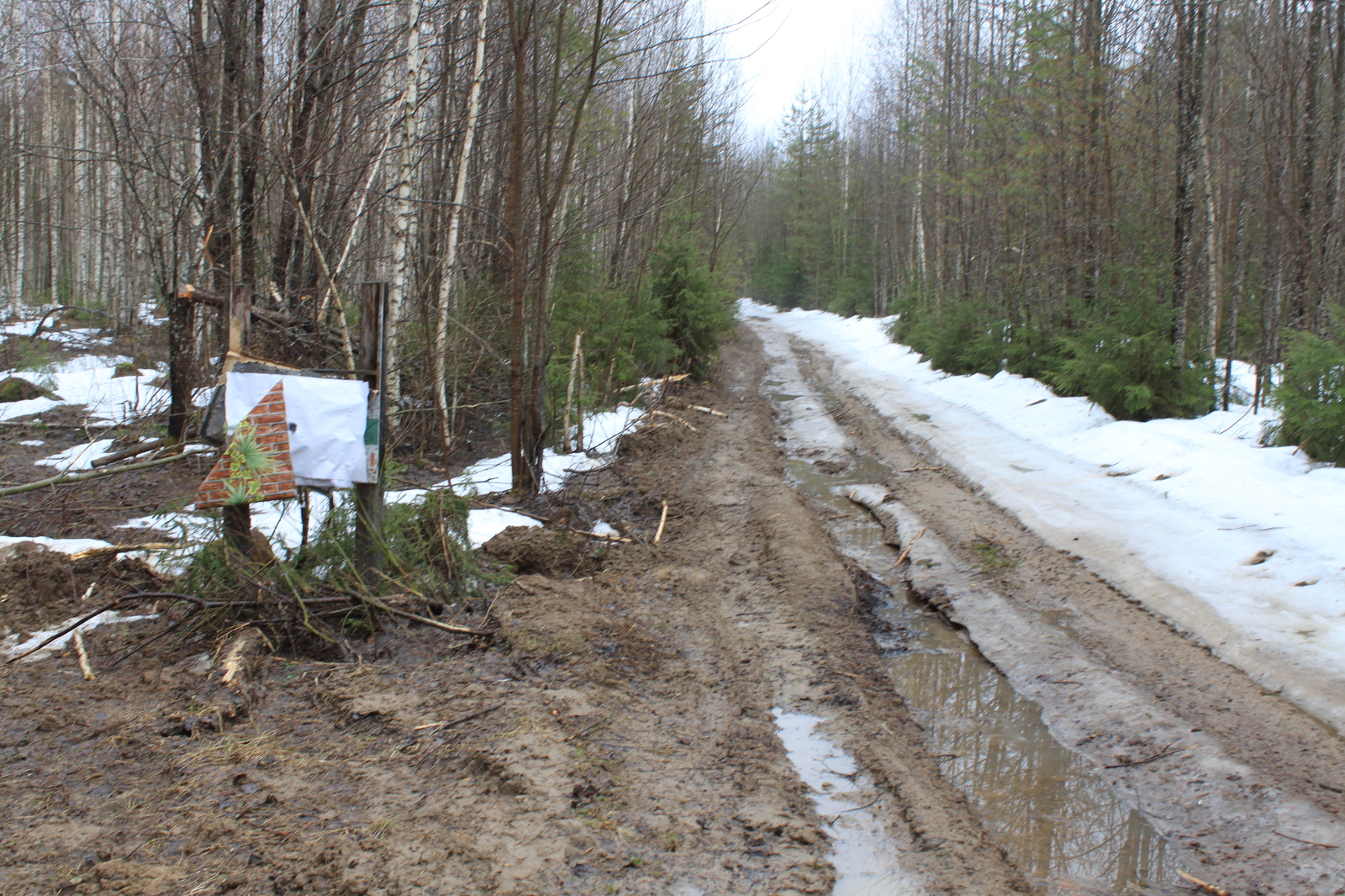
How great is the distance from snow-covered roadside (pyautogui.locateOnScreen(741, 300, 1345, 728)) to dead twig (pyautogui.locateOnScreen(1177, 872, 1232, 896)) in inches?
67.7

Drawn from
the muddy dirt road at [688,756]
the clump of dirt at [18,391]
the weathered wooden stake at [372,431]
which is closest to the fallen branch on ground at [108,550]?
the muddy dirt road at [688,756]

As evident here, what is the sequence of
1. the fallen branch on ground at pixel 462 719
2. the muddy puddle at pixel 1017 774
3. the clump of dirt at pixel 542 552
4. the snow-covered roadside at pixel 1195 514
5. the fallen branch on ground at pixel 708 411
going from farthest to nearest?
the fallen branch on ground at pixel 708 411 → the clump of dirt at pixel 542 552 → the snow-covered roadside at pixel 1195 514 → the fallen branch on ground at pixel 462 719 → the muddy puddle at pixel 1017 774

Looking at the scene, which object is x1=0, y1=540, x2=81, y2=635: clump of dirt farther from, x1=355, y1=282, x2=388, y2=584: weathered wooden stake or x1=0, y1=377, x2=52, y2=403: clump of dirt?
x1=0, y1=377, x2=52, y2=403: clump of dirt

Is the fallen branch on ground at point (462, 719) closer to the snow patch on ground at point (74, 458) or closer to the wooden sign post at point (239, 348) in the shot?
the wooden sign post at point (239, 348)

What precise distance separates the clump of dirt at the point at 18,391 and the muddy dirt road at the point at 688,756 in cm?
1037

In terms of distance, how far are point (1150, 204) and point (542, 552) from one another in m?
12.1

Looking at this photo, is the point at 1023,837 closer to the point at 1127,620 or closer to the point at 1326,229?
the point at 1127,620

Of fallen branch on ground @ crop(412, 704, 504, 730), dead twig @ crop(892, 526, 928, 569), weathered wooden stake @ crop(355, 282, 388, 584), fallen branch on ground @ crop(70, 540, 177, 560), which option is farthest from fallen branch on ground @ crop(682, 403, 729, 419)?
fallen branch on ground @ crop(412, 704, 504, 730)

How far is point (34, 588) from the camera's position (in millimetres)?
5062

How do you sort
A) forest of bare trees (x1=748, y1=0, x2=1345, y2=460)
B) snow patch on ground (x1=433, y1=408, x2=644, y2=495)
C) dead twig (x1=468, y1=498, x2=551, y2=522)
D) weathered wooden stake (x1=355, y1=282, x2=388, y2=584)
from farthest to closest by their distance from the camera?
forest of bare trees (x1=748, y1=0, x2=1345, y2=460)
snow patch on ground (x1=433, y1=408, x2=644, y2=495)
dead twig (x1=468, y1=498, x2=551, y2=522)
weathered wooden stake (x1=355, y1=282, x2=388, y2=584)

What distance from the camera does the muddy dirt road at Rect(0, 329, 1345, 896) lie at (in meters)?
2.98

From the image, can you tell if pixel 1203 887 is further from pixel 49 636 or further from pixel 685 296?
pixel 685 296

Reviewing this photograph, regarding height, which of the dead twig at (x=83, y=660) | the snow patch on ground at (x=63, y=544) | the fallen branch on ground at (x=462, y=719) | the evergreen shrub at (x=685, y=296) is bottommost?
the fallen branch on ground at (x=462, y=719)

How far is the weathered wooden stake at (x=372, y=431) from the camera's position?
189 inches
